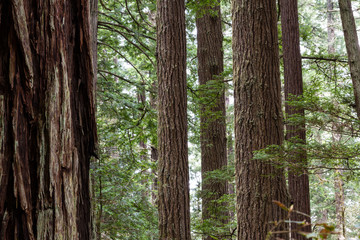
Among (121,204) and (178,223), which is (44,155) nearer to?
(178,223)

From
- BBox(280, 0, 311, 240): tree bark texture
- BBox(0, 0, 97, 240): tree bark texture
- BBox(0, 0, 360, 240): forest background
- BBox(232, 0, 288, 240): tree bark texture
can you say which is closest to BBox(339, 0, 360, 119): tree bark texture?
BBox(0, 0, 360, 240): forest background

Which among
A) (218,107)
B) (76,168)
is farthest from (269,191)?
Answer: (218,107)

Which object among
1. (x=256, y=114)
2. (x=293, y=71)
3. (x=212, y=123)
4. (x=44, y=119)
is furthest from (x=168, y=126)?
(x=44, y=119)

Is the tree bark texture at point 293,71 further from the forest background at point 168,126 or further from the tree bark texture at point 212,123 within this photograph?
the tree bark texture at point 212,123

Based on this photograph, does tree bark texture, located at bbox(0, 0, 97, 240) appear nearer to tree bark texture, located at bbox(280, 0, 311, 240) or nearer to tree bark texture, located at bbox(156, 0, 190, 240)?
tree bark texture, located at bbox(156, 0, 190, 240)

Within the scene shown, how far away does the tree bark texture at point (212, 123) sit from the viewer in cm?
823

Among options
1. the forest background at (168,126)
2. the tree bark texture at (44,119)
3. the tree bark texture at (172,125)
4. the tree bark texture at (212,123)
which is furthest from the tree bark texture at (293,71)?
the tree bark texture at (44,119)

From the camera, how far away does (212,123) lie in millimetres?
8852

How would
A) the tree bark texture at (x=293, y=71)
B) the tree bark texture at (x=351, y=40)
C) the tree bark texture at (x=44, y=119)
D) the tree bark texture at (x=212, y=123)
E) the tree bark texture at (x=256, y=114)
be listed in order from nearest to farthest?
1. the tree bark texture at (x=44, y=119)
2. the tree bark texture at (x=351, y=40)
3. the tree bark texture at (x=256, y=114)
4. the tree bark texture at (x=293, y=71)
5. the tree bark texture at (x=212, y=123)

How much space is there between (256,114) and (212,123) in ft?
14.4

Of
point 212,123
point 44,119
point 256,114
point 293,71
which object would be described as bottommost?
point 44,119

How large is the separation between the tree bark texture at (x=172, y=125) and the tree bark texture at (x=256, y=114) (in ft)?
4.53

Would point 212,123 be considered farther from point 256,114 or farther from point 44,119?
point 44,119

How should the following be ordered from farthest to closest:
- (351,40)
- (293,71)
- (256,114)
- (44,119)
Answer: (293,71) → (256,114) → (351,40) → (44,119)
